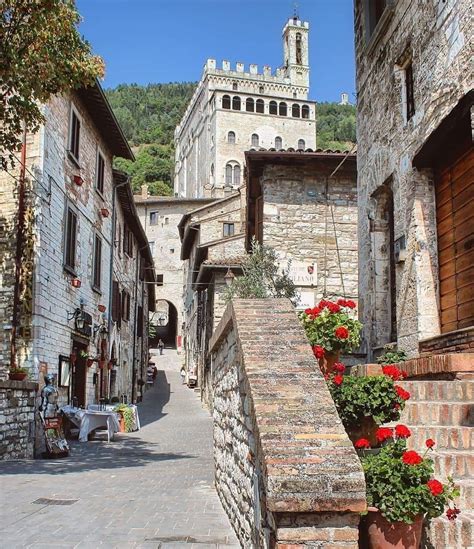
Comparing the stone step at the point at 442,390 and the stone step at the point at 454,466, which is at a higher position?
the stone step at the point at 442,390

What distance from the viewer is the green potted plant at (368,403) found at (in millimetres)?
4035

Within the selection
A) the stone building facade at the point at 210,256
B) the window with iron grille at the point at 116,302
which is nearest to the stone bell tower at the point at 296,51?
the stone building facade at the point at 210,256

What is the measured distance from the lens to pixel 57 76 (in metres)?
9.88

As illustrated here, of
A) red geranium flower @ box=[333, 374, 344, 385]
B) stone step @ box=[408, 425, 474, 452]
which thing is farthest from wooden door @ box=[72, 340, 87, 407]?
red geranium flower @ box=[333, 374, 344, 385]

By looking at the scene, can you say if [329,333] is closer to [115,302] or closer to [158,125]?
[115,302]

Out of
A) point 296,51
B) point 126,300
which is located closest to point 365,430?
point 126,300

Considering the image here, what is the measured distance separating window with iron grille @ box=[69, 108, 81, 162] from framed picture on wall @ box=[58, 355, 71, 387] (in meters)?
4.98

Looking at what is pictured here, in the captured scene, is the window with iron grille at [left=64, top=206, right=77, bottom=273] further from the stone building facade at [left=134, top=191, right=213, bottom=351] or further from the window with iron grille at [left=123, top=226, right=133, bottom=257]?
the stone building facade at [left=134, top=191, right=213, bottom=351]

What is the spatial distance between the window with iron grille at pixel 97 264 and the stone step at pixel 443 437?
14.1 m

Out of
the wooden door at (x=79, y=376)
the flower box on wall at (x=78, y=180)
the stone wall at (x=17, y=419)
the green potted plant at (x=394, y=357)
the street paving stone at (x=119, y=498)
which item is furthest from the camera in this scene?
the wooden door at (x=79, y=376)


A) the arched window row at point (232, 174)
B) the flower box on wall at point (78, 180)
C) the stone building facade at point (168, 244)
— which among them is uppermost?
the arched window row at point (232, 174)

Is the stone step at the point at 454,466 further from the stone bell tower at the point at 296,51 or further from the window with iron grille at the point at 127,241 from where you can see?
the stone bell tower at the point at 296,51

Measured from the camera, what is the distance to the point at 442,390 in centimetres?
535

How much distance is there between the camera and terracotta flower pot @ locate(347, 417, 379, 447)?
4.11 metres
